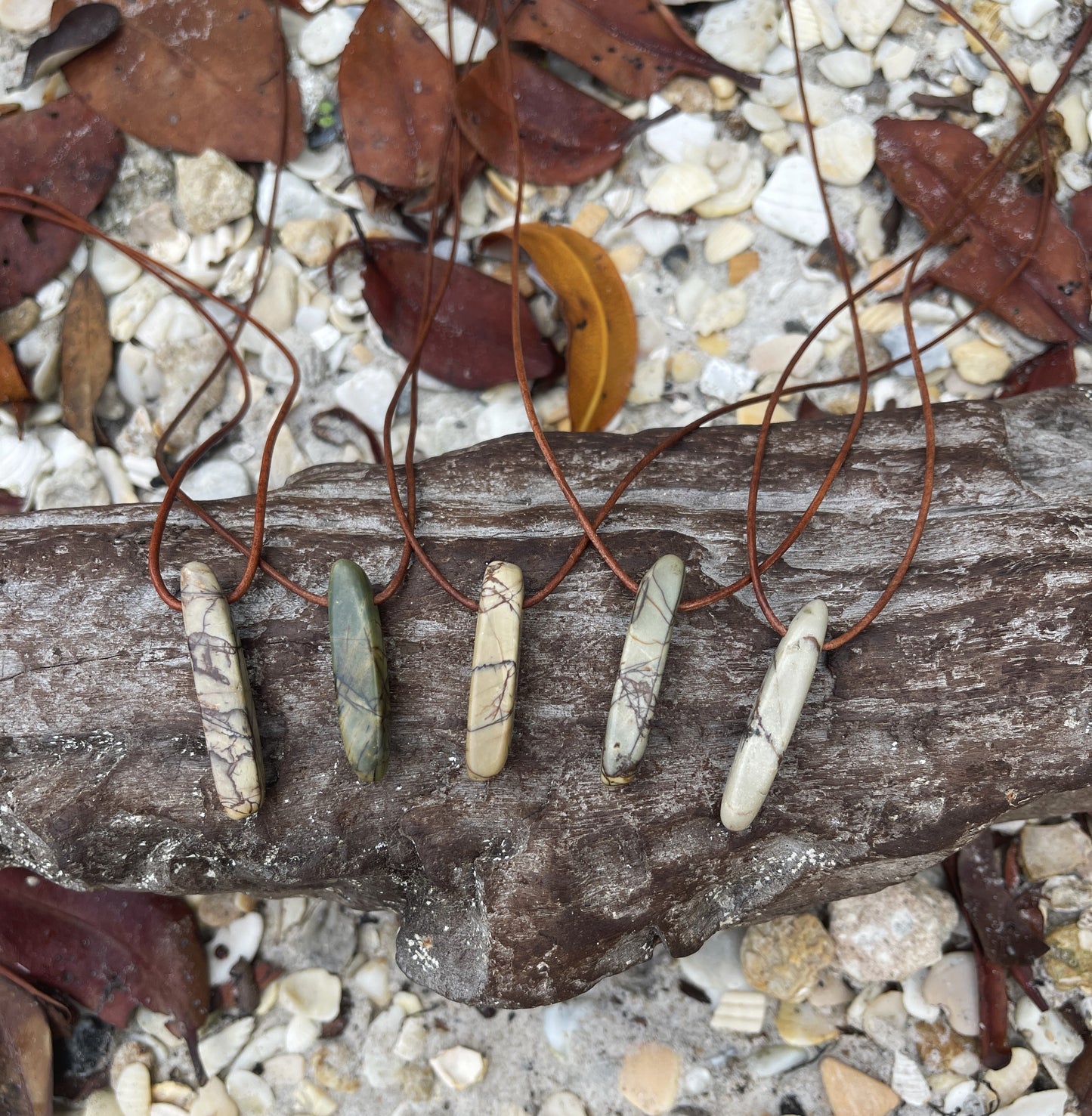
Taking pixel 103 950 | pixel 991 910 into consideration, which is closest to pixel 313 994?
pixel 103 950

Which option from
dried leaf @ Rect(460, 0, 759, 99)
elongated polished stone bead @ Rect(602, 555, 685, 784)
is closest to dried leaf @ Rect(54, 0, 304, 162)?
dried leaf @ Rect(460, 0, 759, 99)

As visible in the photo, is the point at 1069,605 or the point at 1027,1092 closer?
the point at 1069,605

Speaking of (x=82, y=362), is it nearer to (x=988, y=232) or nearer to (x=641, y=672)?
(x=641, y=672)

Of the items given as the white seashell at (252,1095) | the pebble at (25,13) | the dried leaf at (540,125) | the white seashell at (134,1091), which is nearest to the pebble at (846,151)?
the dried leaf at (540,125)

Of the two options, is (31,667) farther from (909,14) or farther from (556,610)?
(909,14)

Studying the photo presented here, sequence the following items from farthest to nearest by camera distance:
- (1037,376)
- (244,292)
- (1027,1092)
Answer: (244,292), (1037,376), (1027,1092)

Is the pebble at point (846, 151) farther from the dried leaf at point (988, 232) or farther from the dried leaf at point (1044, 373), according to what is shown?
the dried leaf at point (1044, 373)

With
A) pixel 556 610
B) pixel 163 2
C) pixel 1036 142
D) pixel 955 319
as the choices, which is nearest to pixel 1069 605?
pixel 556 610
